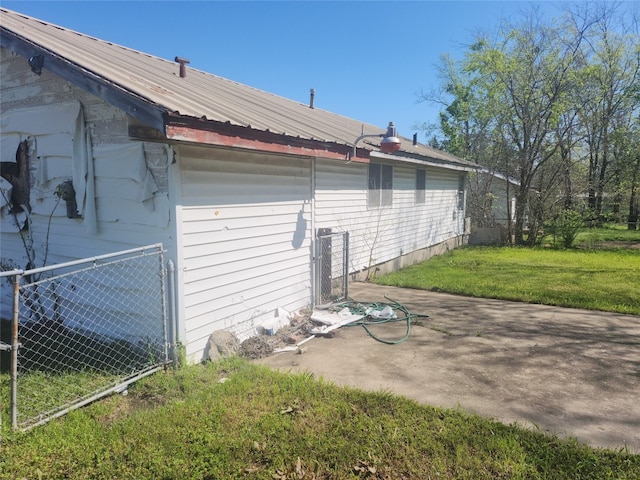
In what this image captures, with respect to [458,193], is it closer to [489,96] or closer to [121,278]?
[489,96]

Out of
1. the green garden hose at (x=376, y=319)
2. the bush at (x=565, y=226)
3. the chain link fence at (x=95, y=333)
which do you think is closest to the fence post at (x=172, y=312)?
the chain link fence at (x=95, y=333)

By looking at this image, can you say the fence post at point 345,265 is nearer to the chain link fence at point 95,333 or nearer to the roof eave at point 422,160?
the roof eave at point 422,160

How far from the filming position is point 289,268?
5.96 meters

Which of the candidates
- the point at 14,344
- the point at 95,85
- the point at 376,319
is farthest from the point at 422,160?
the point at 14,344

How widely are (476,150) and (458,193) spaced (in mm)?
7275

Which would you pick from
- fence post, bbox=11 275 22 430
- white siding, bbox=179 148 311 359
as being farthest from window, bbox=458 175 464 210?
fence post, bbox=11 275 22 430

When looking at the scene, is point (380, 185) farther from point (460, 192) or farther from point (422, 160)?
point (460, 192)

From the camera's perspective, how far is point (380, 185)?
376 inches

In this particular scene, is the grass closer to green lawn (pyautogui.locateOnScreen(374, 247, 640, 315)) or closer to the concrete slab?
Answer: the concrete slab

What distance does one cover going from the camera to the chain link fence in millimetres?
3648

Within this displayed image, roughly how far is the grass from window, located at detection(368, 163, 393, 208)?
6.13m

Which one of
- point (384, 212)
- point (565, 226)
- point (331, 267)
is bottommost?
point (331, 267)

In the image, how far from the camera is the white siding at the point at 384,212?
7.67m

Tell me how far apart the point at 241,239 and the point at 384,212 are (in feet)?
18.0
